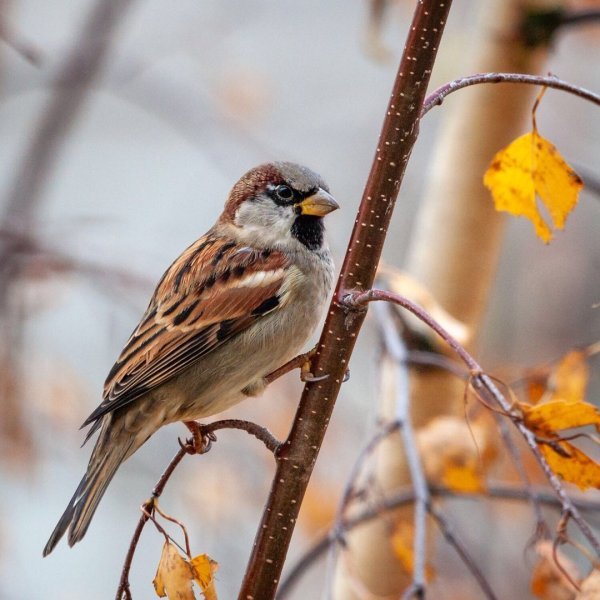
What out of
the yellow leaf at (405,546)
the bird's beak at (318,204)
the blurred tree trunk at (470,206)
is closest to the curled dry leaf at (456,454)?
the yellow leaf at (405,546)

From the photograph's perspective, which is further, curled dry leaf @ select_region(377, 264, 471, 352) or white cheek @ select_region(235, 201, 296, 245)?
white cheek @ select_region(235, 201, 296, 245)

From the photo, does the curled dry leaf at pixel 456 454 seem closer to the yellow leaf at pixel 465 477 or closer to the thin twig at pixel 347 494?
the yellow leaf at pixel 465 477

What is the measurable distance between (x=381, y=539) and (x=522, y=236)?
452 centimetres

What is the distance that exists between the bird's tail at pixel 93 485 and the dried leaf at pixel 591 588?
1.08 meters

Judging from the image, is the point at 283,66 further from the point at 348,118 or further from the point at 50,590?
the point at 50,590

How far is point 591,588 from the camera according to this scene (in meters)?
1.47

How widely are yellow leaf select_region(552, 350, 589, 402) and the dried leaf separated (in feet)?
2.03

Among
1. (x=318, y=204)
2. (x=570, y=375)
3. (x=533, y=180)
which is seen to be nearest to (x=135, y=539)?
(x=533, y=180)

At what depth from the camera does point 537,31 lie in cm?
279

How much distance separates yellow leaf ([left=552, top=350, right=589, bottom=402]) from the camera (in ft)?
6.79

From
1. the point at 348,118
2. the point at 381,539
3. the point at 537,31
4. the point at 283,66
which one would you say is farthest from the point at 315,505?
the point at 283,66

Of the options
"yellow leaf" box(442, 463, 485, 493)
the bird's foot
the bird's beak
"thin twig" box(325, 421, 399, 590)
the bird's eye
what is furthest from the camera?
the bird's eye

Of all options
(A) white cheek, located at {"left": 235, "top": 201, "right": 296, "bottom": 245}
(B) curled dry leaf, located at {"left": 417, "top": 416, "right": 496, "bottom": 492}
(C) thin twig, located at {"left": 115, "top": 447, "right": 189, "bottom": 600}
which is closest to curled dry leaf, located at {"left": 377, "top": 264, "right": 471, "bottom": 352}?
(B) curled dry leaf, located at {"left": 417, "top": 416, "right": 496, "bottom": 492}

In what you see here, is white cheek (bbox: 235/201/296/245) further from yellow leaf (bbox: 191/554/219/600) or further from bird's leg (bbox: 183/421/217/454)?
yellow leaf (bbox: 191/554/219/600)
